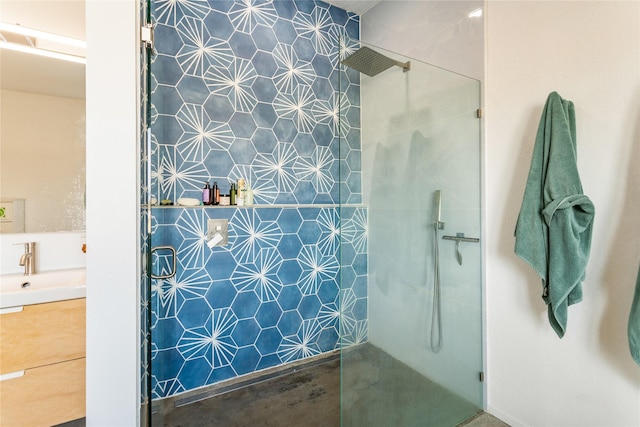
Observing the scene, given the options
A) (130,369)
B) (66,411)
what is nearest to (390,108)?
(130,369)

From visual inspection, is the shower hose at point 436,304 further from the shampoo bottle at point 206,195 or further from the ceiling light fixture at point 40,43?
the ceiling light fixture at point 40,43

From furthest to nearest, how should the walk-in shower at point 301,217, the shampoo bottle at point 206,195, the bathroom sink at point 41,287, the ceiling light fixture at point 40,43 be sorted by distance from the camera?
the shampoo bottle at point 206,195
the walk-in shower at point 301,217
the ceiling light fixture at point 40,43
the bathroom sink at point 41,287

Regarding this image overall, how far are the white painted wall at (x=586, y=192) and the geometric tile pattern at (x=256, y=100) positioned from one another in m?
0.87

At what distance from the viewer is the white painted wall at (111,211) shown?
2.08 ft

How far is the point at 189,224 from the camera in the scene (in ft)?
6.61

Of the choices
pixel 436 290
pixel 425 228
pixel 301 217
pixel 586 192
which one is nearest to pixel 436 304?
pixel 436 290

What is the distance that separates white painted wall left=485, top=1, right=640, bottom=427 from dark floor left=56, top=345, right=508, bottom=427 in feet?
A: 1.14

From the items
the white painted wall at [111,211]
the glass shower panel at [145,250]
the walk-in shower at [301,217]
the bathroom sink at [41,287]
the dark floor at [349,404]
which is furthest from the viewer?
the walk-in shower at [301,217]

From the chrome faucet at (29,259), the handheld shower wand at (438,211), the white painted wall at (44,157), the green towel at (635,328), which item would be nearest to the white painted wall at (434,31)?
the handheld shower wand at (438,211)

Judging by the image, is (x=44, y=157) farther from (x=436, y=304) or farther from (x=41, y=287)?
(x=436, y=304)

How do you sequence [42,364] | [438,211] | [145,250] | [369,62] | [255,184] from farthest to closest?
1. [255,184]
2. [438,211]
3. [369,62]
4. [42,364]
5. [145,250]

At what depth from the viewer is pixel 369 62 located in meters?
1.71

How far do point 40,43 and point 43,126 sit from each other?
17.8 inches

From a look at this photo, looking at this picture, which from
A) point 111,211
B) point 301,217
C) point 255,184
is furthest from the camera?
point 301,217
